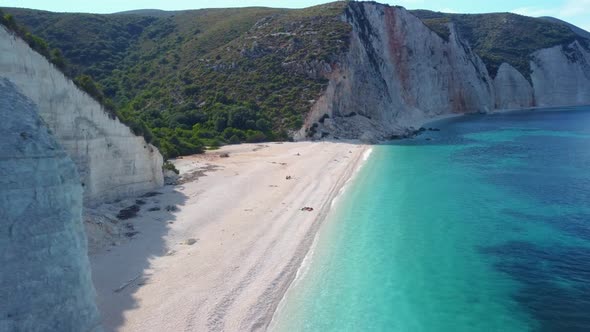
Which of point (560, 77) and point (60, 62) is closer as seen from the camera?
point (60, 62)

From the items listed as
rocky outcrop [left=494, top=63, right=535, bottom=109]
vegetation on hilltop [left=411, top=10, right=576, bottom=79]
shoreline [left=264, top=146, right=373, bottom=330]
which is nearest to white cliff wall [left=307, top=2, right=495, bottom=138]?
rocky outcrop [left=494, top=63, right=535, bottom=109]

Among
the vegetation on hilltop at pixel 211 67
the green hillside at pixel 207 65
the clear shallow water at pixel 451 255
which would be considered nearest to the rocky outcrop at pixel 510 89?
the green hillside at pixel 207 65

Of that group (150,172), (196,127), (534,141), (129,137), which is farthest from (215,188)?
(534,141)

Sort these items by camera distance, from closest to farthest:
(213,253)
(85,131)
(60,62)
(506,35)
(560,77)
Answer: (213,253), (60,62), (85,131), (560,77), (506,35)

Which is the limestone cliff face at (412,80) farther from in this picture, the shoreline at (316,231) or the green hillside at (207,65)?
the shoreline at (316,231)

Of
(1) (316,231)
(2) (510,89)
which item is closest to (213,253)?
(1) (316,231)

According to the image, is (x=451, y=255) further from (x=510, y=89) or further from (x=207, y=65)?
(x=510, y=89)
